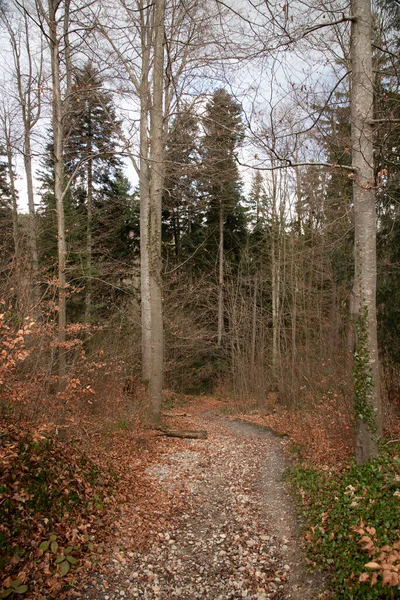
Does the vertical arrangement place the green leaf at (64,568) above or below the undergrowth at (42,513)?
below

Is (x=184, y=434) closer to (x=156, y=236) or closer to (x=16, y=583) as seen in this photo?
(x=156, y=236)

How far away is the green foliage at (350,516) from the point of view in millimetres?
3416

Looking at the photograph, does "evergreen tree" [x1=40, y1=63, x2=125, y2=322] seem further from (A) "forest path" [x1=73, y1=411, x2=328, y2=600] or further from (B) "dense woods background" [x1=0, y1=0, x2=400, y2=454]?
(A) "forest path" [x1=73, y1=411, x2=328, y2=600]

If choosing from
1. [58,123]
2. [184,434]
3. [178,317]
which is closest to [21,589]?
[184,434]

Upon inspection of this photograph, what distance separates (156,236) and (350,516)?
291 inches

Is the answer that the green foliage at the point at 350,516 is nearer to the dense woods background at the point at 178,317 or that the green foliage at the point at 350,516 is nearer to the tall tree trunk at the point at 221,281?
the dense woods background at the point at 178,317

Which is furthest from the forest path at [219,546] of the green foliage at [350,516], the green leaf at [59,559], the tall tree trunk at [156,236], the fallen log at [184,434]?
the tall tree trunk at [156,236]

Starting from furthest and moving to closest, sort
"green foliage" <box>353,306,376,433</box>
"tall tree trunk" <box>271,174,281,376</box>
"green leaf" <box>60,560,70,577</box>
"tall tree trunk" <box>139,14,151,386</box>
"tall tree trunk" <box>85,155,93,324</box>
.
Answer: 1. "tall tree trunk" <box>271,174,281,376</box>
2. "tall tree trunk" <box>85,155,93,324</box>
3. "tall tree trunk" <box>139,14,151,386</box>
4. "green foliage" <box>353,306,376,433</box>
5. "green leaf" <box>60,560,70,577</box>

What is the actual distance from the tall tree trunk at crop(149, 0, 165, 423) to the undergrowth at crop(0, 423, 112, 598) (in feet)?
14.6

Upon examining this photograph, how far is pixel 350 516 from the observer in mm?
4195

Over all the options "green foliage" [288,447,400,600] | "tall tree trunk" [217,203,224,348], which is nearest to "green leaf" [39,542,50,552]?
"green foliage" [288,447,400,600]

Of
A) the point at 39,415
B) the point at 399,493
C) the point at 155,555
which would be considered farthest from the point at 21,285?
the point at 399,493

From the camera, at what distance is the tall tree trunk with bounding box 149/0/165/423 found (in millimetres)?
9453

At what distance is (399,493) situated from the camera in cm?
386
